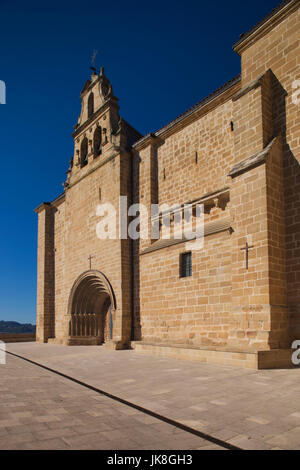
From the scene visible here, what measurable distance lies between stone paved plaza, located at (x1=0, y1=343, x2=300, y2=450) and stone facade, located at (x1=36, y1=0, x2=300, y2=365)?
1.78 m

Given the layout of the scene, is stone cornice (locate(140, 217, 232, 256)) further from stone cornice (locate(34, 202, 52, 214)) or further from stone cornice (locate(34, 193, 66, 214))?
stone cornice (locate(34, 202, 52, 214))

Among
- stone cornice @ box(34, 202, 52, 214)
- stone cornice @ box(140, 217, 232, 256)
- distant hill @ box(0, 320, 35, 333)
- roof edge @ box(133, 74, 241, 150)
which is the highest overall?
roof edge @ box(133, 74, 241, 150)

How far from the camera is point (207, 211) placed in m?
10.4

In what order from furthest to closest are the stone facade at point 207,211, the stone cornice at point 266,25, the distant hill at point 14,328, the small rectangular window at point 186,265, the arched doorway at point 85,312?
the distant hill at point 14,328 < the arched doorway at point 85,312 < the small rectangular window at point 186,265 < the stone cornice at point 266,25 < the stone facade at point 207,211

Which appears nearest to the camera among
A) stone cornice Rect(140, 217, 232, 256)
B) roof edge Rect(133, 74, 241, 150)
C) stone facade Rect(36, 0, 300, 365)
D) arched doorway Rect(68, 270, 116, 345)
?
stone facade Rect(36, 0, 300, 365)

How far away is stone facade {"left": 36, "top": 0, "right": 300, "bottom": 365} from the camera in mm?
7699

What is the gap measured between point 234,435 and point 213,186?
8158 mm

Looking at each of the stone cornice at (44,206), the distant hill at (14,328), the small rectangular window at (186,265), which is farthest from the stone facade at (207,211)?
the distant hill at (14,328)

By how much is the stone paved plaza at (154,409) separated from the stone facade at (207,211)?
5.84 feet

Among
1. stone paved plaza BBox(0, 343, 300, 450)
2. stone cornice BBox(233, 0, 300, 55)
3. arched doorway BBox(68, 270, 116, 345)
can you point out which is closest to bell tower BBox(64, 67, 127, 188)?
arched doorway BBox(68, 270, 116, 345)

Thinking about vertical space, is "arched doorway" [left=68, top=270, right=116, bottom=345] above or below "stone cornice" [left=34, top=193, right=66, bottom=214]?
below

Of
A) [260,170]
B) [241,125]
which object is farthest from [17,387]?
[241,125]

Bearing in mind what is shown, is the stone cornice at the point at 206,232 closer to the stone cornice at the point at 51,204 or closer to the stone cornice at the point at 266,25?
the stone cornice at the point at 266,25

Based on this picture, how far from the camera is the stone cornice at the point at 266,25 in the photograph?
324 inches
